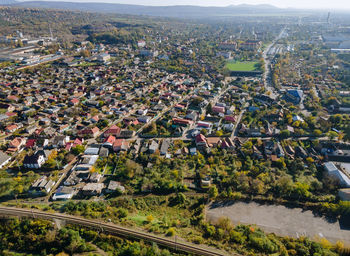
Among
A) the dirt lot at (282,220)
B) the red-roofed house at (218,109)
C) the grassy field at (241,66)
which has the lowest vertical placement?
the dirt lot at (282,220)

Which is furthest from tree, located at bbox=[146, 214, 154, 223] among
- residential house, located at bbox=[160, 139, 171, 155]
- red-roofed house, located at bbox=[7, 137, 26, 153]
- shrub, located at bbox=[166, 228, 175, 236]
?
red-roofed house, located at bbox=[7, 137, 26, 153]

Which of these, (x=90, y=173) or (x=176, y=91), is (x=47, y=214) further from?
(x=176, y=91)

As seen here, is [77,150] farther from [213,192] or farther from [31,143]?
[213,192]

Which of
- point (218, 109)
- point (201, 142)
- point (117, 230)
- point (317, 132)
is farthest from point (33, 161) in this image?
point (317, 132)

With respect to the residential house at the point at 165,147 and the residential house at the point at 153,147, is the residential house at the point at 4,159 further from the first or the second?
the residential house at the point at 165,147

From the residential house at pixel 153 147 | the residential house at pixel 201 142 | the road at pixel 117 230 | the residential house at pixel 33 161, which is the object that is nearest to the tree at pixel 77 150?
the residential house at pixel 33 161

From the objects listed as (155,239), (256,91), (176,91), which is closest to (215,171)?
(155,239)
